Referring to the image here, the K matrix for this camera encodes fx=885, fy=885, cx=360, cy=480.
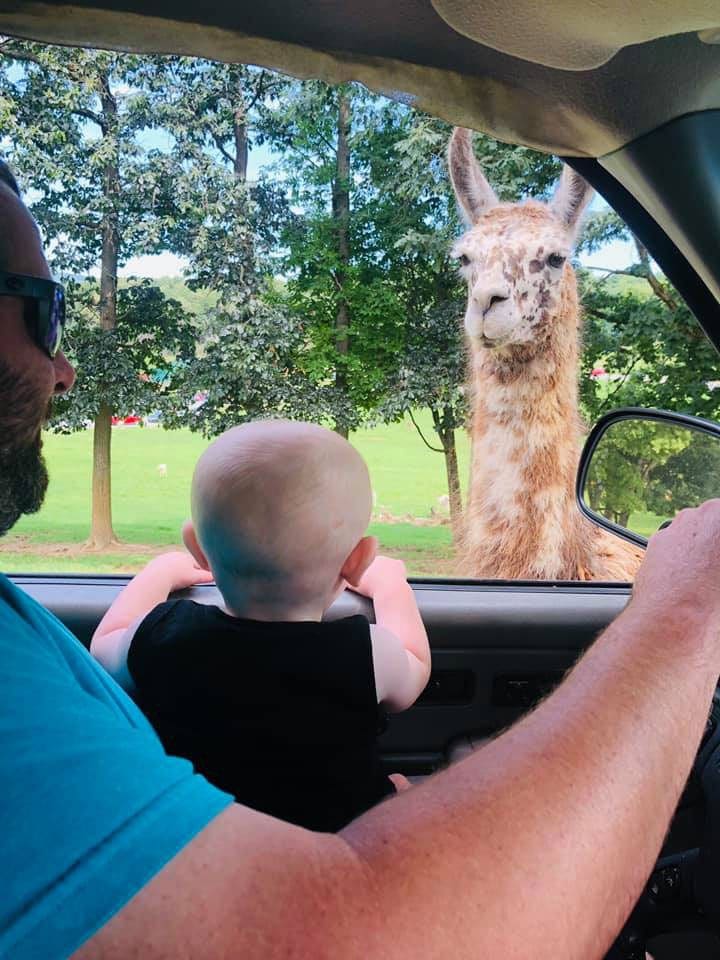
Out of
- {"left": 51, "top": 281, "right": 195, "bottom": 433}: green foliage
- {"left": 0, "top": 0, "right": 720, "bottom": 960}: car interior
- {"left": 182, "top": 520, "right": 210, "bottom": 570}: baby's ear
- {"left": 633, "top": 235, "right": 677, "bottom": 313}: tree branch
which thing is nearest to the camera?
{"left": 0, "top": 0, "right": 720, "bottom": 960}: car interior

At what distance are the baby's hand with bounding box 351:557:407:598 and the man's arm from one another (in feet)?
4.69

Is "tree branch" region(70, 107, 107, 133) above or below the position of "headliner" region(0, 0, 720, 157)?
above

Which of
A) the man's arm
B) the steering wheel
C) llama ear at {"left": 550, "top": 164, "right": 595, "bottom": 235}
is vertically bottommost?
the steering wheel

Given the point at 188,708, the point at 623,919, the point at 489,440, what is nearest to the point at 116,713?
the point at 623,919

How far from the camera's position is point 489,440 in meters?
4.92

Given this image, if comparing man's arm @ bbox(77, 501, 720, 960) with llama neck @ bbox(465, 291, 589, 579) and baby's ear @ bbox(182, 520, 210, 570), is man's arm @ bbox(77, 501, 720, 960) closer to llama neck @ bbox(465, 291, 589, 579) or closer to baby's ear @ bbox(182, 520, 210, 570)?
baby's ear @ bbox(182, 520, 210, 570)

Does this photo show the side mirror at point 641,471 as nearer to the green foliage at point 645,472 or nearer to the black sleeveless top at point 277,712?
the green foliage at point 645,472

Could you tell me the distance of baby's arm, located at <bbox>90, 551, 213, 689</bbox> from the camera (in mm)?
1921

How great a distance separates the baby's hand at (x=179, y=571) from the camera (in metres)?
2.40

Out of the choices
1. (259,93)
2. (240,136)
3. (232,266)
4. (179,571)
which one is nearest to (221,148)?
(240,136)

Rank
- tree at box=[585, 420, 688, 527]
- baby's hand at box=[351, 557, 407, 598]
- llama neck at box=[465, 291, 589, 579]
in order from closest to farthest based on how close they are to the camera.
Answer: tree at box=[585, 420, 688, 527] < baby's hand at box=[351, 557, 407, 598] < llama neck at box=[465, 291, 589, 579]

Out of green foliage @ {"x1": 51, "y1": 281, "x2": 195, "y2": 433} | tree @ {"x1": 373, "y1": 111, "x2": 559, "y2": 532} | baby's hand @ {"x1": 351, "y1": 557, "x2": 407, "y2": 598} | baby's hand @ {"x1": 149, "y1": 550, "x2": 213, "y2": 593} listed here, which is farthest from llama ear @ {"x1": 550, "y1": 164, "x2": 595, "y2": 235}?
green foliage @ {"x1": 51, "y1": 281, "x2": 195, "y2": 433}

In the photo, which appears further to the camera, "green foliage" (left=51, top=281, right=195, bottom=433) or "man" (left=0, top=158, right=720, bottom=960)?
"green foliage" (left=51, top=281, right=195, bottom=433)

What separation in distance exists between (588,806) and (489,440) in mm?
4214
